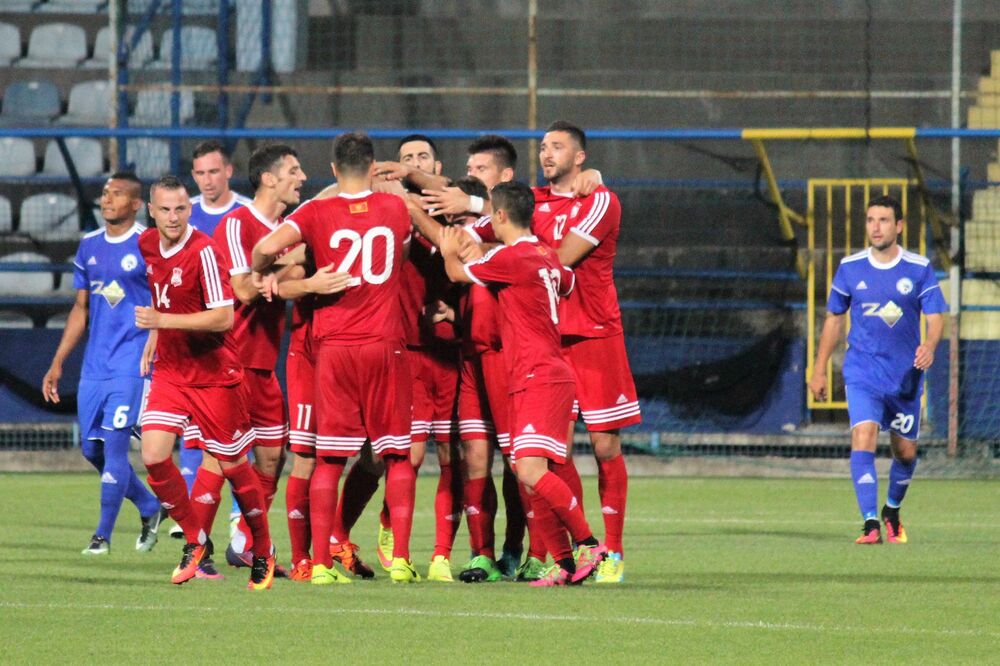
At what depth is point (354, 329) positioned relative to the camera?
26.1ft

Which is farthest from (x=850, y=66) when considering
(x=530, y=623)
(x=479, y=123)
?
(x=530, y=623)

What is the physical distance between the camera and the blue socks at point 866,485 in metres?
10.6

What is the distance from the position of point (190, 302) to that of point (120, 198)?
2300mm

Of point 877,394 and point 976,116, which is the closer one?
point 877,394

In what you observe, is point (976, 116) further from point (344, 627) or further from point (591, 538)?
point (344, 627)

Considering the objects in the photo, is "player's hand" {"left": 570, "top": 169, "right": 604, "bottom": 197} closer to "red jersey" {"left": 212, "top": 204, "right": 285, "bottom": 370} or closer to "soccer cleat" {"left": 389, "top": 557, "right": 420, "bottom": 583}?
"red jersey" {"left": 212, "top": 204, "right": 285, "bottom": 370}

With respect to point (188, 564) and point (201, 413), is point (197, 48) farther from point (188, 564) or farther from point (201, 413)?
point (188, 564)

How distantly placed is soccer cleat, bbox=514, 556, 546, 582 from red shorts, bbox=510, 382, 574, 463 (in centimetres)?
80

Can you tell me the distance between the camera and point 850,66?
18.3 metres

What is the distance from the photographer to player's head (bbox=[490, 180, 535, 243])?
7.96 meters

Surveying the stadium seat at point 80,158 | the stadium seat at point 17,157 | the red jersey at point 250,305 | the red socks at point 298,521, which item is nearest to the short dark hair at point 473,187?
the red jersey at point 250,305

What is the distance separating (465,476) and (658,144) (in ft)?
32.9

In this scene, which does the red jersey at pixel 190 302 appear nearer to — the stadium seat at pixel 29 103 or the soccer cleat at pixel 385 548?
the soccer cleat at pixel 385 548

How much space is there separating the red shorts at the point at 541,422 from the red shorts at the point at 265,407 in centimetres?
158
